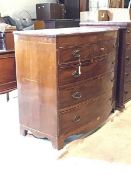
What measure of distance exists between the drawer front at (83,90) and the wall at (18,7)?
3210 mm

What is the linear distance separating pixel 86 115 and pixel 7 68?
3.81 ft

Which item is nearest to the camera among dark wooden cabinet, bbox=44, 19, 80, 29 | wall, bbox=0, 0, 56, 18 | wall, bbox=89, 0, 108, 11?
wall, bbox=0, 0, 56, 18

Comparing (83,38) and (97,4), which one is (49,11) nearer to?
(97,4)

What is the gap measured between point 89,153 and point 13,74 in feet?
4.64

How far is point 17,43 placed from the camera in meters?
2.34

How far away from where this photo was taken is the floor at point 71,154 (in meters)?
2.00

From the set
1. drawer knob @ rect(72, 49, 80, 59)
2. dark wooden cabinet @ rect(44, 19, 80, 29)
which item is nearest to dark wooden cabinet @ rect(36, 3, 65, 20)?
dark wooden cabinet @ rect(44, 19, 80, 29)

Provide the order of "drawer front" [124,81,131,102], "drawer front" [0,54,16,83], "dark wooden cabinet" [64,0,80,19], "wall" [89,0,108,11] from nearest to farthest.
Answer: "drawer front" [0,54,16,83] < "drawer front" [124,81,131,102] < "wall" [89,0,108,11] < "dark wooden cabinet" [64,0,80,19]

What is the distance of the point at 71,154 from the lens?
7.22 ft

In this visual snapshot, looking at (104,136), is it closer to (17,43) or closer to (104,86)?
(104,86)

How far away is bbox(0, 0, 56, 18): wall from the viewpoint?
17.0 ft

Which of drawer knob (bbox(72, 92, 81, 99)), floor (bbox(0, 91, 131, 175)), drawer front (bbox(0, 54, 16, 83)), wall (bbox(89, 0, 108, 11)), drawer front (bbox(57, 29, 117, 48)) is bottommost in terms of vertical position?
floor (bbox(0, 91, 131, 175))

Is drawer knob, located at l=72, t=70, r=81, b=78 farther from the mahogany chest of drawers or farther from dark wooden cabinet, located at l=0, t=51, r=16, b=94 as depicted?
dark wooden cabinet, located at l=0, t=51, r=16, b=94

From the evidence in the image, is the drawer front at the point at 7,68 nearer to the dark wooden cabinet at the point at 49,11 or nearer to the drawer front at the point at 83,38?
the drawer front at the point at 83,38
